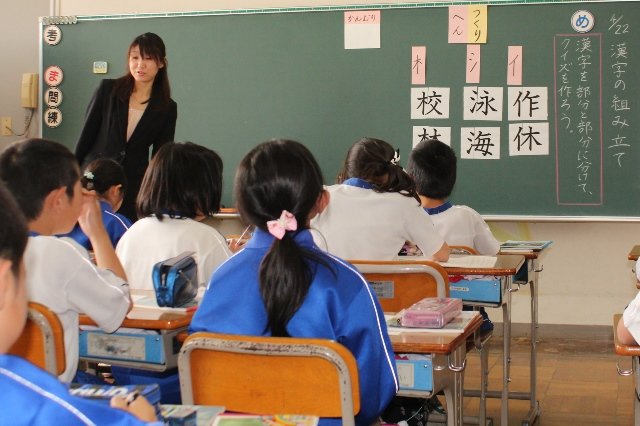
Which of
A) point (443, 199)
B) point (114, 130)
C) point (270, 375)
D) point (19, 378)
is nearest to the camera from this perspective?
point (19, 378)

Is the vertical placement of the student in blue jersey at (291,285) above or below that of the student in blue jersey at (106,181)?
below

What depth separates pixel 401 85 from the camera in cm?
521

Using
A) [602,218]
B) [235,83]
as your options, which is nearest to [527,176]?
[602,218]

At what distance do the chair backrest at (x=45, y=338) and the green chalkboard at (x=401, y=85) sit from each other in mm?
3547

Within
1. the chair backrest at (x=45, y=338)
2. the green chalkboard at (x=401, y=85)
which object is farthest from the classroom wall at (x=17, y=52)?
the chair backrest at (x=45, y=338)

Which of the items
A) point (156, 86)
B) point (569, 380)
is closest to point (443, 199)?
point (569, 380)

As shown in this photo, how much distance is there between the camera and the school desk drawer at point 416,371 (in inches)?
77.6

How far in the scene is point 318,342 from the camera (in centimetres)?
157

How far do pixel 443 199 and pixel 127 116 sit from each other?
1.58m

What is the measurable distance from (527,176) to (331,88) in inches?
46.6

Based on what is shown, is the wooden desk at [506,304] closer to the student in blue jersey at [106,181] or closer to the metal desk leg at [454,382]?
the metal desk leg at [454,382]

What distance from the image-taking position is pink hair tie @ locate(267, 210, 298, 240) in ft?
5.98

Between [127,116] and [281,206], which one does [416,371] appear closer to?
[281,206]

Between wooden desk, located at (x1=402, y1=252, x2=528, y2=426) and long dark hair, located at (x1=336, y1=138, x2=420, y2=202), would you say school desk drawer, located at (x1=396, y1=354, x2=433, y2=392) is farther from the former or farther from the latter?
long dark hair, located at (x1=336, y1=138, x2=420, y2=202)
